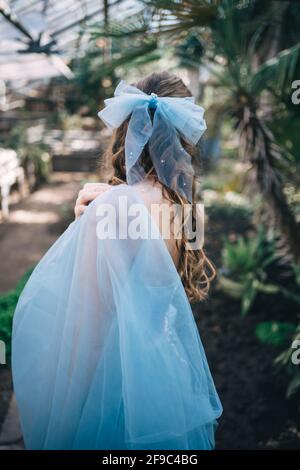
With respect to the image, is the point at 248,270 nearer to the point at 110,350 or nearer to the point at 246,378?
the point at 246,378

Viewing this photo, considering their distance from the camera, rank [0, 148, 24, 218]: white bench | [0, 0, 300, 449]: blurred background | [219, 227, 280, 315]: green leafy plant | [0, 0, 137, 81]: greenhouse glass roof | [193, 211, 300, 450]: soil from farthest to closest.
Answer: [0, 148, 24, 218]: white bench → [0, 0, 137, 81]: greenhouse glass roof → [219, 227, 280, 315]: green leafy plant → [0, 0, 300, 449]: blurred background → [193, 211, 300, 450]: soil

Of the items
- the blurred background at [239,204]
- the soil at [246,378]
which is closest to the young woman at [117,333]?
the blurred background at [239,204]

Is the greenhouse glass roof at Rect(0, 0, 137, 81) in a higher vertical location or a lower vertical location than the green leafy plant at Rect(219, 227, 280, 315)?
higher

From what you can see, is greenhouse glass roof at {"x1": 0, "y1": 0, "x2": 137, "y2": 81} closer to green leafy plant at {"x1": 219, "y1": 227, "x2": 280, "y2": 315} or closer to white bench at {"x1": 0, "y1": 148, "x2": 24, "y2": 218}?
white bench at {"x1": 0, "y1": 148, "x2": 24, "y2": 218}

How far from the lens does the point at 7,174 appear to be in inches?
306

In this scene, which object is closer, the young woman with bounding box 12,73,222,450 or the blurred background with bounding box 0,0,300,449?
the young woman with bounding box 12,73,222,450

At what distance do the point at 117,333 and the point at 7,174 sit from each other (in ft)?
22.8

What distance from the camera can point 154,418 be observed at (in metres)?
1.33

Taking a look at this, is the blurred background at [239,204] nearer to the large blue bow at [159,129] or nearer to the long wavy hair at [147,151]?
the long wavy hair at [147,151]

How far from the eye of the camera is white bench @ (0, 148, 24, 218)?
297 inches

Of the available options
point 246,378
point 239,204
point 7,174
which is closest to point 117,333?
point 246,378

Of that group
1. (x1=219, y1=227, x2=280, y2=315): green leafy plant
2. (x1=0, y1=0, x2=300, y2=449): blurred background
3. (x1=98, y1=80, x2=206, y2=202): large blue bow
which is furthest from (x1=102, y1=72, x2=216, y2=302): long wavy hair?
(x1=219, y1=227, x2=280, y2=315): green leafy plant

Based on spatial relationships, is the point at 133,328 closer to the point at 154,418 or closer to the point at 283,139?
the point at 154,418

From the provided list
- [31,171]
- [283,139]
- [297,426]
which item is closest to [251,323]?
[297,426]
